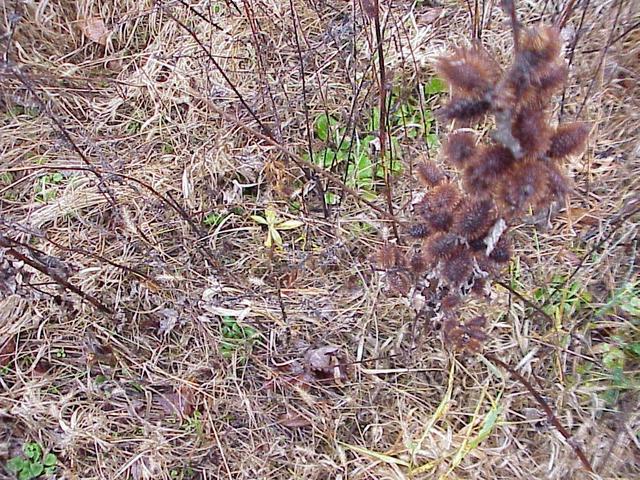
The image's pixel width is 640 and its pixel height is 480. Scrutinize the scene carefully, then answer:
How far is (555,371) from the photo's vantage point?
5.72ft

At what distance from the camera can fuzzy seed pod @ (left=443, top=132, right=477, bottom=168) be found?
3.58 feet

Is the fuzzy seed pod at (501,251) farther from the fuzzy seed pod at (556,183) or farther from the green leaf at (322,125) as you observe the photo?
the green leaf at (322,125)

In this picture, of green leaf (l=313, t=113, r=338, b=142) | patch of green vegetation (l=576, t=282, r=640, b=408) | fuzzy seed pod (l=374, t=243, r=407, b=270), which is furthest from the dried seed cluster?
green leaf (l=313, t=113, r=338, b=142)

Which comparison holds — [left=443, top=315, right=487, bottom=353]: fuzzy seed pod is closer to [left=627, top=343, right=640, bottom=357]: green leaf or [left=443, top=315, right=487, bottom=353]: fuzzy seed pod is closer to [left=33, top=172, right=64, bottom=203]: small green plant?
[left=627, top=343, right=640, bottom=357]: green leaf

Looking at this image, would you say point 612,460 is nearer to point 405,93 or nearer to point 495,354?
point 495,354

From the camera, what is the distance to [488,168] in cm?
106

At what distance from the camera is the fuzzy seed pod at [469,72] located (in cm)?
100

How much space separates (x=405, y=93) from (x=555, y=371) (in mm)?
1075

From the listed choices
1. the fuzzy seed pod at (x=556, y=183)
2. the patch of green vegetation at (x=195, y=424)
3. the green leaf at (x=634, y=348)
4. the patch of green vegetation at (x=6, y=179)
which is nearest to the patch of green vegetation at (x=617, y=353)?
the green leaf at (x=634, y=348)

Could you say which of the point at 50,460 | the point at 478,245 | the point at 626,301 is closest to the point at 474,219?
the point at 478,245

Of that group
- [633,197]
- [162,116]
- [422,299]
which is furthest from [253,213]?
[633,197]

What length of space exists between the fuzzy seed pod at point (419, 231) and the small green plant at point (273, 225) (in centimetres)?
75

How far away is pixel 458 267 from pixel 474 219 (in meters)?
0.12

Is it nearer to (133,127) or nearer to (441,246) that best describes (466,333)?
(441,246)
